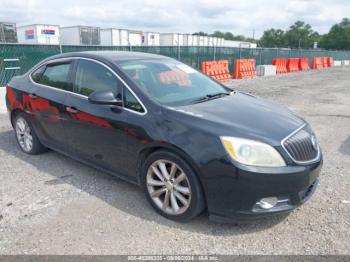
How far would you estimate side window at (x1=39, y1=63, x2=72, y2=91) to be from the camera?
405cm

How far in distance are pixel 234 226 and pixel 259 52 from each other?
826 inches

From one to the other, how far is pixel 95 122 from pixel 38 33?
3059cm

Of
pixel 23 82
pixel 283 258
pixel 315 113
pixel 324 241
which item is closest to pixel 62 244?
pixel 283 258

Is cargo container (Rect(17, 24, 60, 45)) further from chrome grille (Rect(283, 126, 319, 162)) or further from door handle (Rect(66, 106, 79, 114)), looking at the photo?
chrome grille (Rect(283, 126, 319, 162))

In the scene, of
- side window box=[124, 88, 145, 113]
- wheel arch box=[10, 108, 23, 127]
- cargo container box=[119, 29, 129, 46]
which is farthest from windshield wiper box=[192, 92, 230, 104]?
cargo container box=[119, 29, 129, 46]

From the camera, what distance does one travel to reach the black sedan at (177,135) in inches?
105

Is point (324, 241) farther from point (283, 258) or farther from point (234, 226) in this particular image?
point (234, 226)

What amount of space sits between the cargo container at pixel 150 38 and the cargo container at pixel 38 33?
11.0 meters

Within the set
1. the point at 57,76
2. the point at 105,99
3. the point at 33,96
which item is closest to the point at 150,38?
the point at 33,96

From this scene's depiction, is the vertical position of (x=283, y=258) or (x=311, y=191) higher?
(x=311, y=191)

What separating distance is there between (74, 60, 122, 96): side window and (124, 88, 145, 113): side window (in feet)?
0.45

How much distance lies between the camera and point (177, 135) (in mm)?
2842

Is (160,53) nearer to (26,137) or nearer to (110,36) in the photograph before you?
(26,137)

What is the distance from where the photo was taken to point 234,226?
9.84ft
